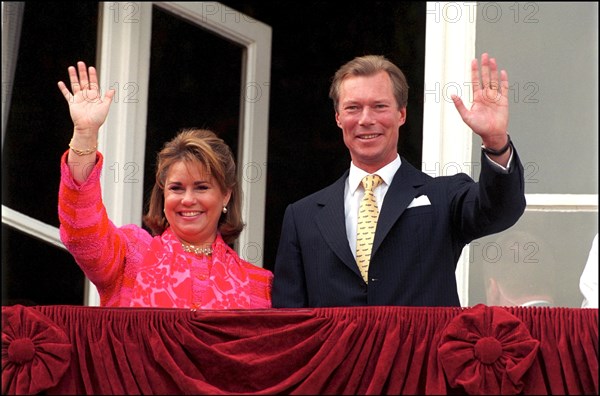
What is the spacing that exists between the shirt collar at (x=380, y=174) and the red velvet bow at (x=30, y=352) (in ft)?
3.12

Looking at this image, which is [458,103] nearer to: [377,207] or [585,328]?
[377,207]

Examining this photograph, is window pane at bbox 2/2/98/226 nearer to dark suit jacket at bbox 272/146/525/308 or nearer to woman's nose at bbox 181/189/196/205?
woman's nose at bbox 181/189/196/205

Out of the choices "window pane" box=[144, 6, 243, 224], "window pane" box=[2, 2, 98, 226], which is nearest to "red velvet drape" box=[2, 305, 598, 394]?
"window pane" box=[2, 2, 98, 226]

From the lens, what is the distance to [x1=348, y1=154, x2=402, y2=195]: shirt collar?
3.76 m

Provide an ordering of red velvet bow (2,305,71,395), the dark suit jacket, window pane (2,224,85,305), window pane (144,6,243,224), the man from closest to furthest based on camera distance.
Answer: red velvet bow (2,305,71,395) → the man → the dark suit jacket → window pane (2,224,85,305) → window pane (144,6,243,224)

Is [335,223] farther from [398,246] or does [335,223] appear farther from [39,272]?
[39,272]

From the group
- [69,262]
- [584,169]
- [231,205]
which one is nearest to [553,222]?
[584,169]

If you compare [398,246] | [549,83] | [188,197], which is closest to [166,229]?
[188,197]

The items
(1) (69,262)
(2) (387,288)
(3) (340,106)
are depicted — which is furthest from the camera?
(1) (69,262)

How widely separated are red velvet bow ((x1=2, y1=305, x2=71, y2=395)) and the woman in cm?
30

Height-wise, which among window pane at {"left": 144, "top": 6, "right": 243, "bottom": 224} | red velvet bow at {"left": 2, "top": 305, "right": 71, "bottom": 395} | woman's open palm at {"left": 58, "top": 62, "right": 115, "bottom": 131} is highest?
window pane at {"left": 144, "top": 6, "right": 243, "bottom": 224}

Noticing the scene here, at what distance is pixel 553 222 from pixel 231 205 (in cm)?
106

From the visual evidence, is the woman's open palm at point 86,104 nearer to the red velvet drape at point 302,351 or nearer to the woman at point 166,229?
the woman at point 166,229

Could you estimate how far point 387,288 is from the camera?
3559 millimetres
